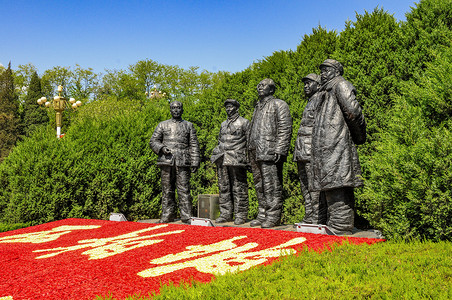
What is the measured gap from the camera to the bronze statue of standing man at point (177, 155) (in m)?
8.77

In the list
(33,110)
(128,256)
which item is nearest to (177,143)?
(128,256)

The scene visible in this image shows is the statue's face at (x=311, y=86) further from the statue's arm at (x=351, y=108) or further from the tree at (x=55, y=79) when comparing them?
the tree at (x=55, y=79)

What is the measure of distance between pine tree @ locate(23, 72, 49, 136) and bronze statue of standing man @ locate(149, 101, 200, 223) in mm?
48992

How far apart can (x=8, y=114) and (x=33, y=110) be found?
5434 mm

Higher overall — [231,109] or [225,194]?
[231,109]

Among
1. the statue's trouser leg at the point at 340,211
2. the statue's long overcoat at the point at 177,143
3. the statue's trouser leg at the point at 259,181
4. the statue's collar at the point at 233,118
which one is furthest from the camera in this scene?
the statue's long overcoat at the point at 177,143

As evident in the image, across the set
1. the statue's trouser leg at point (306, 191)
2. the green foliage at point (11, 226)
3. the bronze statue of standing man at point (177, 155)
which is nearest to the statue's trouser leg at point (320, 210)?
the statue's trouser leg at point (306, 191)

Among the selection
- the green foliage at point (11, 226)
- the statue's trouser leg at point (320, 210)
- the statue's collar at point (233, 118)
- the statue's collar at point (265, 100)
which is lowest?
the green foliage at point (11, 226)

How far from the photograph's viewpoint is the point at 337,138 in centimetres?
578

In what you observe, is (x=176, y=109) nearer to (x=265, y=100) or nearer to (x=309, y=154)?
(x=265, y=100)

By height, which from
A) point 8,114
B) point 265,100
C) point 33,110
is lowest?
point 265,100

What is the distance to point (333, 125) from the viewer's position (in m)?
5.84

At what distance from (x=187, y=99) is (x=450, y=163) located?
9157mm

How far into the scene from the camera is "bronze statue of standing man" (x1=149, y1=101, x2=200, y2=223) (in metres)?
8.77
